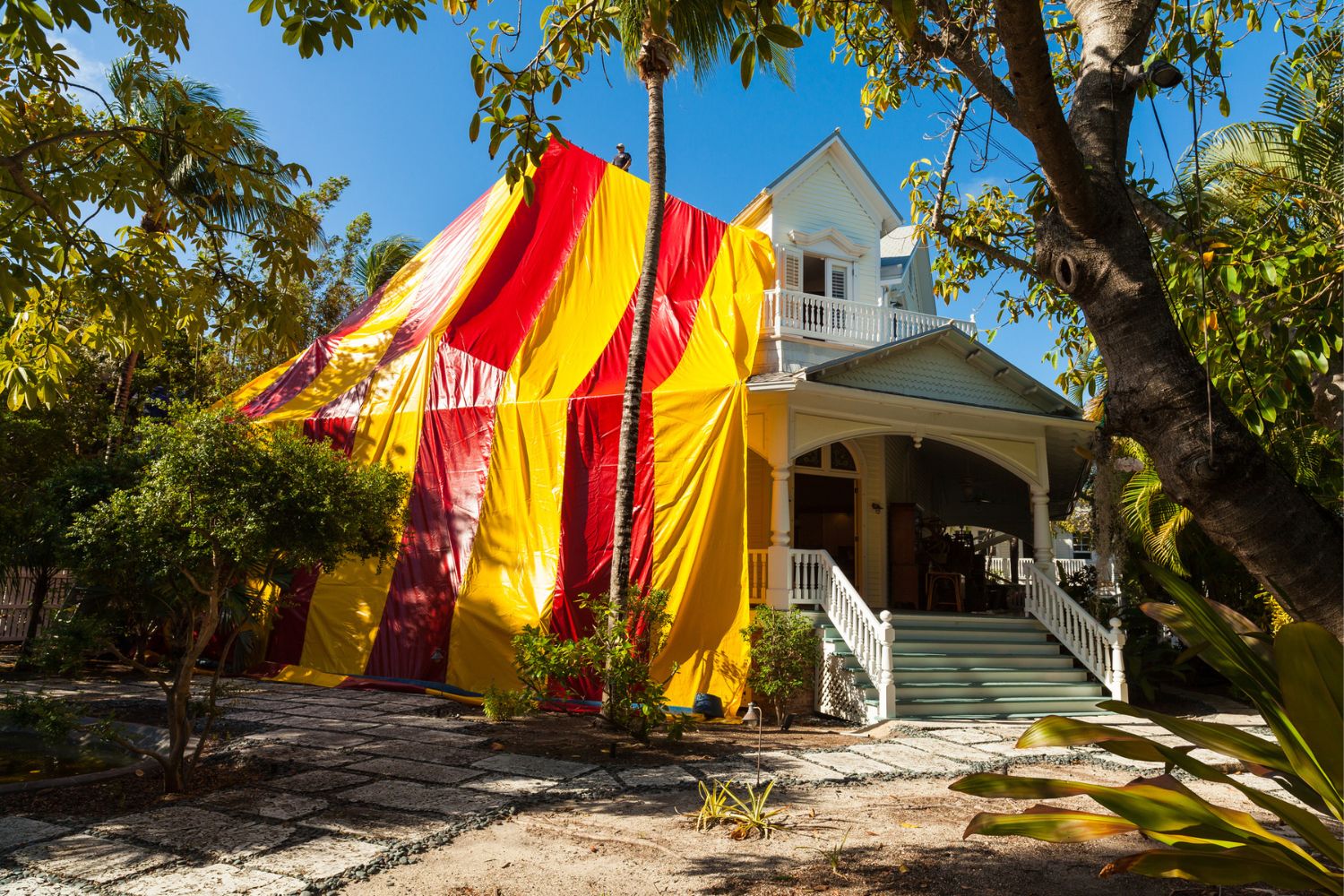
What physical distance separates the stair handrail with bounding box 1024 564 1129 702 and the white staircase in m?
0.01

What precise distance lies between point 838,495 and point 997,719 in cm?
514

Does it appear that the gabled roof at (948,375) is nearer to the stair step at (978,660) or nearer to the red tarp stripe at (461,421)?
the stair step at (978,660)

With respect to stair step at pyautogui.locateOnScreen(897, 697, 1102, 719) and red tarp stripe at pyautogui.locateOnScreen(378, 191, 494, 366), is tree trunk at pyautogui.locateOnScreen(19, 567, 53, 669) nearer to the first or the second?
red tarp stripe at pyautogui.locateOnScreen(378, 191, 494, 366)

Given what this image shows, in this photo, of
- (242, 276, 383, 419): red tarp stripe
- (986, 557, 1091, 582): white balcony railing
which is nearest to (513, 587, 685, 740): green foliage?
(242, 276, 383, 419): red tarp stripe

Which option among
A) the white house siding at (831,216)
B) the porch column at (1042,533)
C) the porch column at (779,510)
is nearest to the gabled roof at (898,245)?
the white house siding at (831,216)

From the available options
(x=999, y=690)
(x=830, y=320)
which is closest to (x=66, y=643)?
(x=999, y=690)

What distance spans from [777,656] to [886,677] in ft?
4.05

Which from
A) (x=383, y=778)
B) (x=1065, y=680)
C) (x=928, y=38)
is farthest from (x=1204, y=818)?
(x=1065, y=680)

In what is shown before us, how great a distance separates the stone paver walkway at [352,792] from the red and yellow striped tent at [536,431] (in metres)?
1.82

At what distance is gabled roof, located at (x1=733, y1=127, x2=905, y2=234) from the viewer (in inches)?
567

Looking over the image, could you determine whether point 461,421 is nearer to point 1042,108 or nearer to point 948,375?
point 948,375

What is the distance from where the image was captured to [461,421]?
464 inches

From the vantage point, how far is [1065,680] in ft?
36.2

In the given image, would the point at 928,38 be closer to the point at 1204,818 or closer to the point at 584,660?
the point at 1204,818
